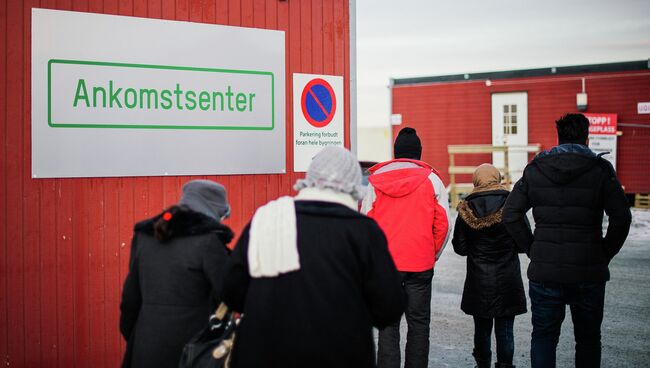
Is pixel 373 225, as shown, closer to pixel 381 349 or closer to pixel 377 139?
pixel 381 349

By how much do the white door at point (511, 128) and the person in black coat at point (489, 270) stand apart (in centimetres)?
1543

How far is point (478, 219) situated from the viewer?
4875 mm

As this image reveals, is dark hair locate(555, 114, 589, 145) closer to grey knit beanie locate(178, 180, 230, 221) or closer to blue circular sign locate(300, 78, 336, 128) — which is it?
blue circular sign locate(300, 78, 336, 128)

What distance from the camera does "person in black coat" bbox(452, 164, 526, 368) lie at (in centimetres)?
485

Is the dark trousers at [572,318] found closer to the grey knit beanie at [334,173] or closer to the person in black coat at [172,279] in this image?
the grey knit beanie at [334,173]

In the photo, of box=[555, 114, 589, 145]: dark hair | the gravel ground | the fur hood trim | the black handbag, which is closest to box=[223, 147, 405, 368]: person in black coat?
the black handbag

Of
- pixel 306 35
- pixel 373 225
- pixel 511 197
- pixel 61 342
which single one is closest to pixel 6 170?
pixel 61 342

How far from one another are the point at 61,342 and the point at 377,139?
49.5 m

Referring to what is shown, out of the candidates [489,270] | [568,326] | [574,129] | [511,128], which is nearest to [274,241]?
[574,129]

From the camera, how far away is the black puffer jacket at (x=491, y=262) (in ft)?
15.9

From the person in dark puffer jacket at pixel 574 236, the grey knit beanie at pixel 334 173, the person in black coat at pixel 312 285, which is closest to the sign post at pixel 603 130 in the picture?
the person in dark puffer jacket at pixel 574 236

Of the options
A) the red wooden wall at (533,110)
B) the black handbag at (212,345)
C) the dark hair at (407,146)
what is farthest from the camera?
the red wooden wall at (533,110)

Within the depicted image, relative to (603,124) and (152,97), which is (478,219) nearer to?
(152,97)

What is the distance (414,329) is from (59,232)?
2.64m
